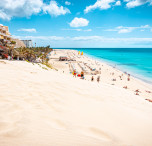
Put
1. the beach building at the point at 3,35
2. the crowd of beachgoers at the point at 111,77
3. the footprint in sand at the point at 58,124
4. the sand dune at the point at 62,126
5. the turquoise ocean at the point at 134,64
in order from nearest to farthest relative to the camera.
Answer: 1. the sand dune at the point at 62,126
2. the footprint in sand at the point at 58,124
3. the crowd of beachgoers at the point at 111,77
4. the beach building at the point at 3,35
5. the turquoise ocean at the point at 134,64

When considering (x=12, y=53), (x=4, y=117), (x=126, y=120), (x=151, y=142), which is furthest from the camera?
(x=12, y=53)

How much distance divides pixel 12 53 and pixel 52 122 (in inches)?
863

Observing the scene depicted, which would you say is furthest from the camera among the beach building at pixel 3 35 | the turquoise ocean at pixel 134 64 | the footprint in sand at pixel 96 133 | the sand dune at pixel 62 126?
the turquoise ocean at pixel 134 64

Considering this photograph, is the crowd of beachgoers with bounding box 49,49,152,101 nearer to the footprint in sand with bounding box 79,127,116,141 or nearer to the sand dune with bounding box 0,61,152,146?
the sand dune with bounding box 0,61,152,146

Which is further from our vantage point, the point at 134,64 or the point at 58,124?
the point at 134,64

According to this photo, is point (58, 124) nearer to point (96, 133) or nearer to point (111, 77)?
point (96, 133)

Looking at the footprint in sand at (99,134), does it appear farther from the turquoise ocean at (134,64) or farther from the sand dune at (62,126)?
the turquoise ocean at (134,64)

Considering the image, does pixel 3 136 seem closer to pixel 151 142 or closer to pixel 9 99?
pixel 9 99

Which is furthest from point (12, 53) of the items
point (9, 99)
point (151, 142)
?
point (151, 142)

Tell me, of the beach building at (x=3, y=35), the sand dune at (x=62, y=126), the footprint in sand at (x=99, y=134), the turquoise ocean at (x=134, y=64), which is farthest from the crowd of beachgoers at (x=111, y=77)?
the beach building at (x=3, y=35)

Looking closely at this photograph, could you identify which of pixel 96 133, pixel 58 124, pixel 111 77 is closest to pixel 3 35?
pixel 111 77

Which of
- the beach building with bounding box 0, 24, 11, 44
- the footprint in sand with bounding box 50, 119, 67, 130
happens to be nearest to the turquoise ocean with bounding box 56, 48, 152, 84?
the footprint in sand with bounding box 50, 119, 67, 130

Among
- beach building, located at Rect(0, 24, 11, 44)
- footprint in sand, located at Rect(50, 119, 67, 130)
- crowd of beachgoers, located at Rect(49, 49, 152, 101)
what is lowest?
crowd of beachgoers, located at Rect(49, 49, 152, 101)

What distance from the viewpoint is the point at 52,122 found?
7.77ft
